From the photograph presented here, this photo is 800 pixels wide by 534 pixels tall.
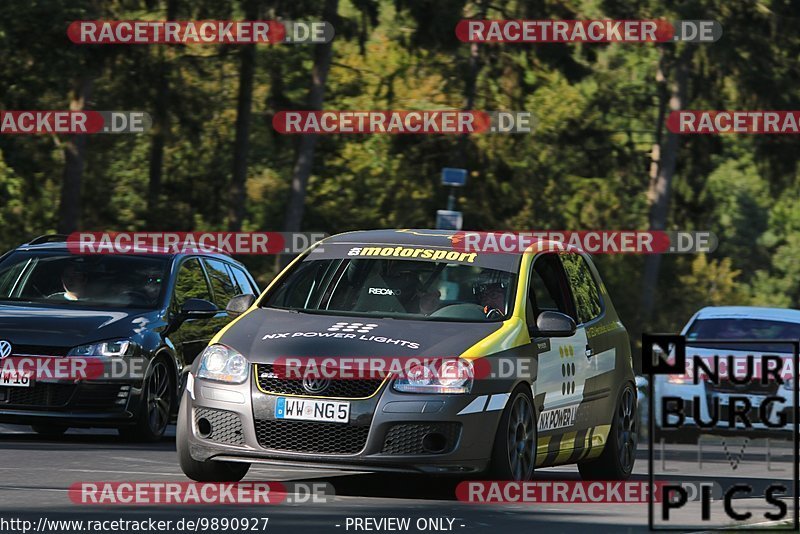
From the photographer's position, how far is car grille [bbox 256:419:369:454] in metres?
10.6

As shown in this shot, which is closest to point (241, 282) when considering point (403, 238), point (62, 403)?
point (62, 403)

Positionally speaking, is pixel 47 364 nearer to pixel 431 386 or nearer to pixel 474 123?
pixel 431 386

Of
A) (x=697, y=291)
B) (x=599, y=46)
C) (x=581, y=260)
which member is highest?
(x=599, y=46)

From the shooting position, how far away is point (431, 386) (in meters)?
10.7

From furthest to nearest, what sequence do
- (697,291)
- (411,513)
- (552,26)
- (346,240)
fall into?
(697,291)
(552,26)
(346,240)
(411,513)

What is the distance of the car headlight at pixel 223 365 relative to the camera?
10.9 metres

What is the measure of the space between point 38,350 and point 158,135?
29.3m

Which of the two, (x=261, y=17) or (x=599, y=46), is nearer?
(x=261, y=17)

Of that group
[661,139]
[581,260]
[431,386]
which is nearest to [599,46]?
[661,139]

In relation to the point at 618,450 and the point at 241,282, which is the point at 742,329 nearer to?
the point at 241,282

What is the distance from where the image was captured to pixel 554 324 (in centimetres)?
1153

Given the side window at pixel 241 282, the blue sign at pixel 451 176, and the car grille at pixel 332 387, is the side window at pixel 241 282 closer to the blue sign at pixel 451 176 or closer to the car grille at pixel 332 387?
the car grille at pixel 332 387

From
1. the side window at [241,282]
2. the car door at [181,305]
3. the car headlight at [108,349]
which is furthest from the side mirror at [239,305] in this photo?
the side window at [241,282]

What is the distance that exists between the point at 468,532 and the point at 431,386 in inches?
55.7
